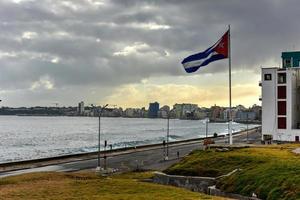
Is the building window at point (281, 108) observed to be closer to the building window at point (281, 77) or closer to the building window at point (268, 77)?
the building window at point (281, 77)

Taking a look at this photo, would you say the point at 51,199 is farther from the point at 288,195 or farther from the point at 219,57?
the point at 219,57

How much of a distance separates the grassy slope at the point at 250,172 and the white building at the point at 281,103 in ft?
146

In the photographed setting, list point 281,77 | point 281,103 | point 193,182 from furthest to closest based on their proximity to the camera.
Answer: point 281,77 → point 281,103 → point 193,182

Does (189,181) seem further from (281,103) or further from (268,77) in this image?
(268,77)

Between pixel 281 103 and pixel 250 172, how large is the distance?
188 ft

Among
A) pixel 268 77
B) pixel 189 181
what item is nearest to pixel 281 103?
pixel 268 77

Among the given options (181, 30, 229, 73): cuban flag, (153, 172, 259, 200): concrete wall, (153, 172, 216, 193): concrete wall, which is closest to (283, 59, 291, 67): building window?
(181, 30, 229, 73): cuban flag

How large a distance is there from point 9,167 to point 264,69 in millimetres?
45167

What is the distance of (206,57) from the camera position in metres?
44.3

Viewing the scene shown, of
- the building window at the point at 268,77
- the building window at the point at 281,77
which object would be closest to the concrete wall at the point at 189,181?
the building window at the point at 281,77

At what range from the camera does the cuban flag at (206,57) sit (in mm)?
44344

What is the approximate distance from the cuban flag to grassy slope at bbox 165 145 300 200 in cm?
811

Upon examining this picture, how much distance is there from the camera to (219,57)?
1766 inches

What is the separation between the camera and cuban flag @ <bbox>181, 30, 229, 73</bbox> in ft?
145
